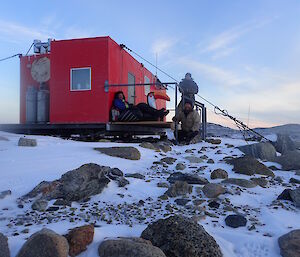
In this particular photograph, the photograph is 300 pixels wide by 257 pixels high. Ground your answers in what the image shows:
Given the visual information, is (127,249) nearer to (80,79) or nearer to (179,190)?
(179,190)

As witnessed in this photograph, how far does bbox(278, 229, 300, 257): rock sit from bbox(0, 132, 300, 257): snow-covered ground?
0.20 ft

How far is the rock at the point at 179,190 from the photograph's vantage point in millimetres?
3279

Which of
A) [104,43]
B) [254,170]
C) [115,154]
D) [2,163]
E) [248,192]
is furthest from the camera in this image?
[104,43]

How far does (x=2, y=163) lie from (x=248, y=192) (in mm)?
3319

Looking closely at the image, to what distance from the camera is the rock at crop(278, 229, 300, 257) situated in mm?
2051

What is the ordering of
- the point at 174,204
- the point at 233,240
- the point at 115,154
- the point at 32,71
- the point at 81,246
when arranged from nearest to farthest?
the point at 81,246, the point at 233,240, the point at 174,204, the point at 115,154, the point at 32,71

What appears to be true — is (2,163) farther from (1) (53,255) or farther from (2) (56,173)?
(1) (53,255)

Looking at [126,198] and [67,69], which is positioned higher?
[67,69]

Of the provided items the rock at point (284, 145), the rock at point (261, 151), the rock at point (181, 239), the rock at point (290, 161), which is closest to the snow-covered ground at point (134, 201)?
the rock at point (181, 239)

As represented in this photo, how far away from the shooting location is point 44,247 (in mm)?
1867

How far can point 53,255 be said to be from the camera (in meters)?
1.85

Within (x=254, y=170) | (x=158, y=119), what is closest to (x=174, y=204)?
(x=254, y=170)

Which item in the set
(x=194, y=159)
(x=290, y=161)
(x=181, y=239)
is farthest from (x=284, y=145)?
(x=181, y=239)

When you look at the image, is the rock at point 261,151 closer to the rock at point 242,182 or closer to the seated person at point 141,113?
the rock at point 242,182
